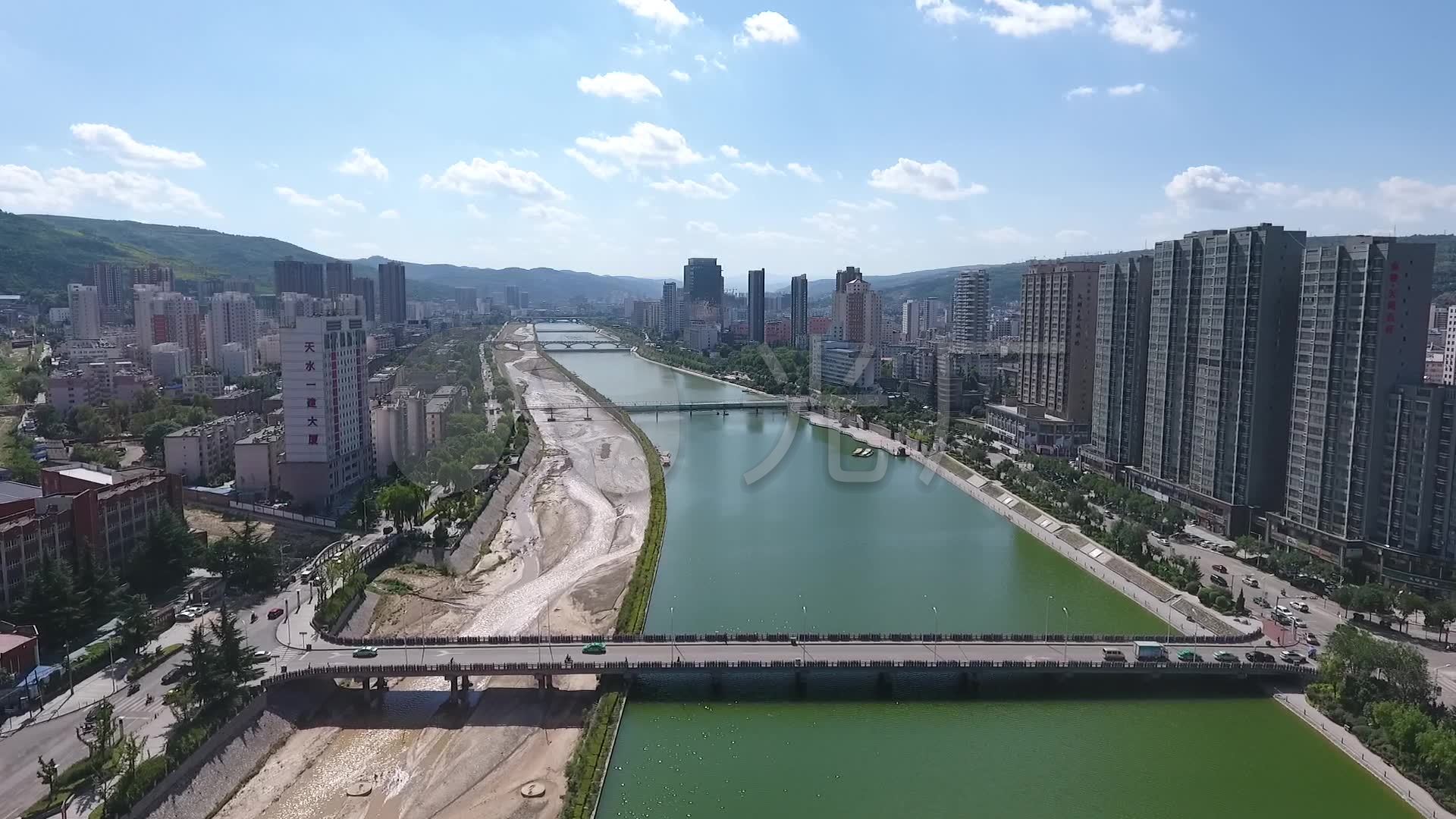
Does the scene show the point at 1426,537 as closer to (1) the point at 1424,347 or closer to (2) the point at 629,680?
(1) the point at 1424,347

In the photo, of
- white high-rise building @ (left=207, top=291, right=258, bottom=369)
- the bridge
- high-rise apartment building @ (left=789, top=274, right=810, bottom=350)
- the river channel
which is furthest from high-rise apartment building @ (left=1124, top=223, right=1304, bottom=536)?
high-rise apartment building @ (left=789, top=274, right=810, bottom=350)

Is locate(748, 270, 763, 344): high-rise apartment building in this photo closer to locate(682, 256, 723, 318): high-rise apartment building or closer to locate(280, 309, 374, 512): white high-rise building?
locate(682, 256, 723, 318): high-rise apartment building

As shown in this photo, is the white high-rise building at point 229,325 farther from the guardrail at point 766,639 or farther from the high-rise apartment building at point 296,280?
the guardrail at point 766,639

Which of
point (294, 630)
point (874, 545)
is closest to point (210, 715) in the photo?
point (294, 630)

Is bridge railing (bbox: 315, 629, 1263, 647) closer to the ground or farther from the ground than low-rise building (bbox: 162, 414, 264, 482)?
closer to the ground

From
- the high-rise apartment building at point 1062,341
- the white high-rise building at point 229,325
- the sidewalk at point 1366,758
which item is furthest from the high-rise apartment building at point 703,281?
the sidewalk at point 1366,758

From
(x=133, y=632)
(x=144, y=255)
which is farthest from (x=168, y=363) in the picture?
(x=144, y=255)

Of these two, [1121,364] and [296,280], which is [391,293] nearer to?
[296,280]
